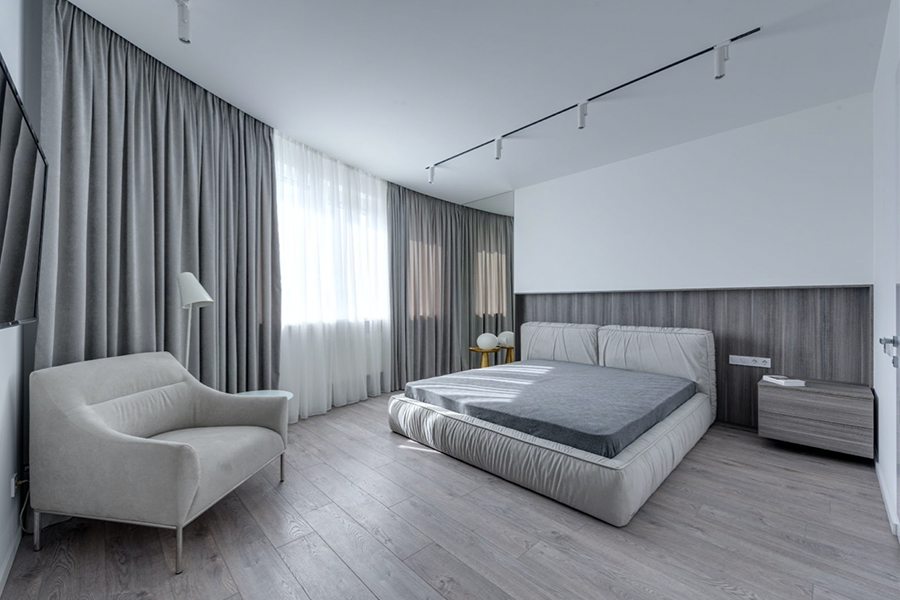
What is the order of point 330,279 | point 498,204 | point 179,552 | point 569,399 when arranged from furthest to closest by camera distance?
point 498,204 < point 330,279 < point 569,399 < point 179,552

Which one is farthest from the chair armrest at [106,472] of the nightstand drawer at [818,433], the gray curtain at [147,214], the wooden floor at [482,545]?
the nightstand drawer at [818,433]

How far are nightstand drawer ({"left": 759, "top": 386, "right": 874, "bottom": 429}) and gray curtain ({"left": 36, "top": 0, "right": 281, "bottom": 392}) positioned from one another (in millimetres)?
3965

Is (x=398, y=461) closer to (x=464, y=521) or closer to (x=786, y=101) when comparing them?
(x=464, y=521)

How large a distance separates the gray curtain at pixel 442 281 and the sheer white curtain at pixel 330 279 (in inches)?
10.0

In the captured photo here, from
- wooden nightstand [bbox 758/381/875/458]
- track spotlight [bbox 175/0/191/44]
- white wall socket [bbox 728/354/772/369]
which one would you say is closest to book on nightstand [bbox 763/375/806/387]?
wooden nightstand [bbox 758/381/875/458]

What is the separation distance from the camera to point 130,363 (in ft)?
6.70

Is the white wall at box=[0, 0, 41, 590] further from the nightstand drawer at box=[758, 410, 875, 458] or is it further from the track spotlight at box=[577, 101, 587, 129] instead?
the nightstand drawer at box=[758, 410, 875, 458]

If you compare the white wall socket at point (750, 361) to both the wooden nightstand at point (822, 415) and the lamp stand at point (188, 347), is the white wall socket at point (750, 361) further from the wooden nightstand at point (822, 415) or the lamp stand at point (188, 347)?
the lamp stand at point (188, 347)

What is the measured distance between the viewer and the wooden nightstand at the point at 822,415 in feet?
7.84

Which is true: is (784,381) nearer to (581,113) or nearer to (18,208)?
(581,113)

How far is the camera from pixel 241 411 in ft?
7.22

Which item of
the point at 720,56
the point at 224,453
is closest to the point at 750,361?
the point at 720,56

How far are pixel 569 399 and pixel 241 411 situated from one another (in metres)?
2.15

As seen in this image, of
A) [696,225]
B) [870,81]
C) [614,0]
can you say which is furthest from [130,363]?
[870,81]
